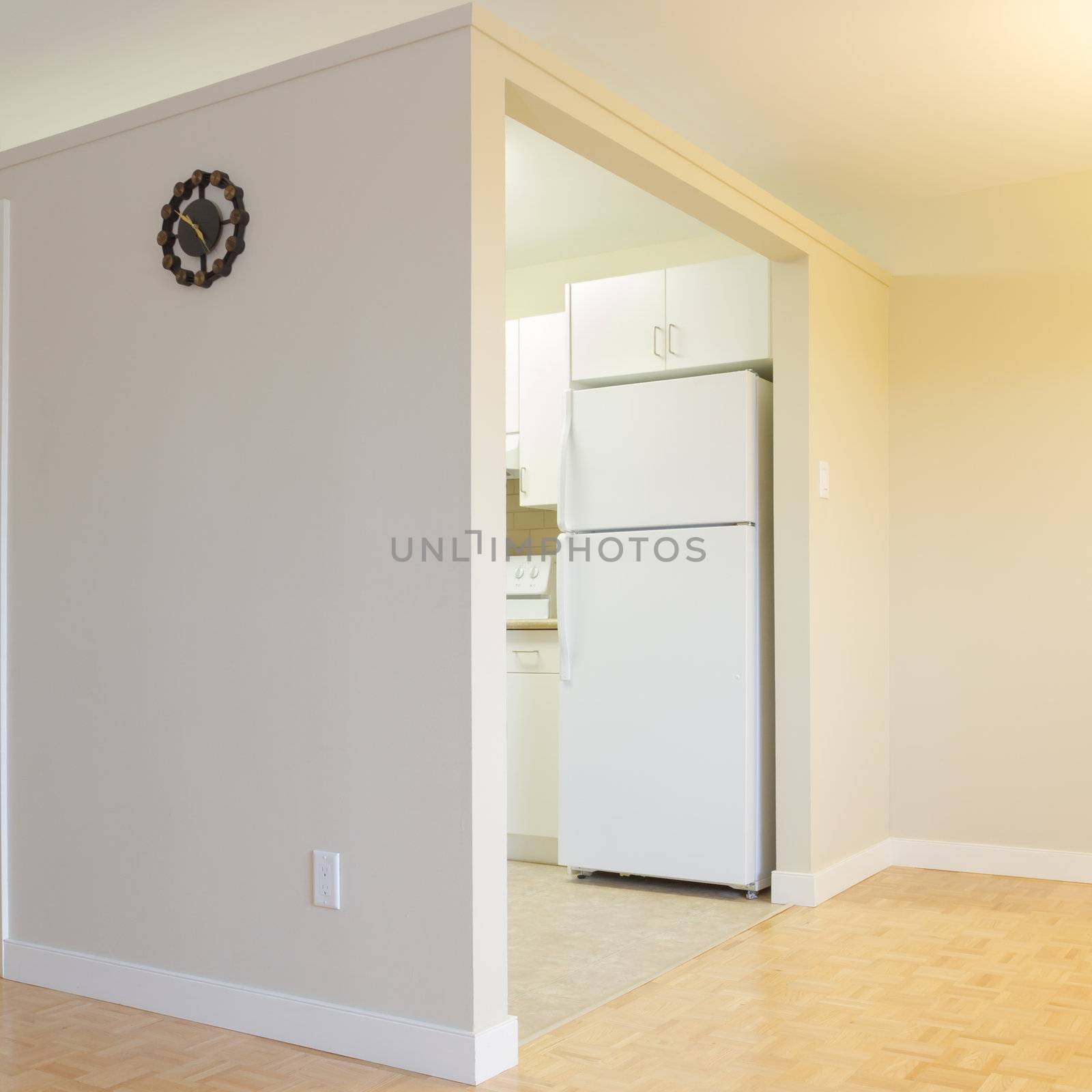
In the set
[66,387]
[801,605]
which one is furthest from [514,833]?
[66,387]

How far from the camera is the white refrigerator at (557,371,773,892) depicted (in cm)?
397

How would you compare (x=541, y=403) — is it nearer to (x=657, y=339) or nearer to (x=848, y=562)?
(x=657, y=339)

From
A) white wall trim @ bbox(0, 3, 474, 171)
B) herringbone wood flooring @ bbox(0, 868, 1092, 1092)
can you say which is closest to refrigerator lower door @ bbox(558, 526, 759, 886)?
herringbone wood flooring @ bbox(0, 868, 1092, 1092)

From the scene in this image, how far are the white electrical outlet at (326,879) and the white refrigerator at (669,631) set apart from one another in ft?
5.55

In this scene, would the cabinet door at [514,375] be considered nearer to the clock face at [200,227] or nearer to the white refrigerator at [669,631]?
the white refrigerator at [669,631]

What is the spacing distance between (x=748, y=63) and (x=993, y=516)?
190 centimetres

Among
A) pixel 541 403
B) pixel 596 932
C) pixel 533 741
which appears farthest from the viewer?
pixel 541 403

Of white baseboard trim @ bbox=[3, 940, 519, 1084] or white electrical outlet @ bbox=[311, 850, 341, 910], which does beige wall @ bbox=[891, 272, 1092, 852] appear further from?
white electrical outlet @ bbox=[311, 850, 341, 910]

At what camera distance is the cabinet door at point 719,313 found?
411cm

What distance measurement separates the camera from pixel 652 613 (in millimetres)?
4113

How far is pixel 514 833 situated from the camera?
182 inches

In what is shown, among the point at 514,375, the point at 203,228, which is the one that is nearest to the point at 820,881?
the point at 514,375

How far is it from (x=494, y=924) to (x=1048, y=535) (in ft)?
8.94

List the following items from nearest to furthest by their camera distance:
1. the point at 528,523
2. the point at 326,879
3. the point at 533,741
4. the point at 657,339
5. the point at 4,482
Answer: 1. the point at 326,879
2. the point at 4,482
3. the point at 657,339
4. the point at 533,741
5. the point at 528,523
